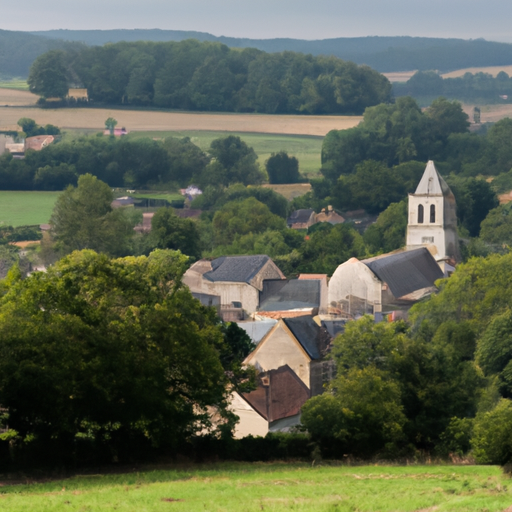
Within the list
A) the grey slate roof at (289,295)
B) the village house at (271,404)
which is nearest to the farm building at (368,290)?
the grey slate roof at (289,295)

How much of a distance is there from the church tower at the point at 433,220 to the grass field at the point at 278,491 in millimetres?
47906

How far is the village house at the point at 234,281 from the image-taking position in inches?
2611

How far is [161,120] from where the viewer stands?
168 metres

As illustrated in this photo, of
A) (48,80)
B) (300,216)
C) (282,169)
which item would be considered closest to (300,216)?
(300,216)

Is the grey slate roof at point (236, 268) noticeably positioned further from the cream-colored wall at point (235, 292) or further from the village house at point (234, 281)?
the cream-colored wall at point (235, 292)

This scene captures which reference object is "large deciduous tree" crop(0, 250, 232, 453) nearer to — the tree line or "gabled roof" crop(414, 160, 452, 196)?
"gabled roof" crop(414, 160, 452, 196)

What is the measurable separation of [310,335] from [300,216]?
6377 centimetres

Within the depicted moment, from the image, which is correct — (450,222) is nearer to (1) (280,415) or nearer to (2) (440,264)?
(2) (440,264)

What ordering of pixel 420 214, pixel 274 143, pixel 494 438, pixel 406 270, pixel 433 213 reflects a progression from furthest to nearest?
pixel 274 143 → pixel 420 214 → pixel 433 213 → pixel 406 270 → pixel 494 438

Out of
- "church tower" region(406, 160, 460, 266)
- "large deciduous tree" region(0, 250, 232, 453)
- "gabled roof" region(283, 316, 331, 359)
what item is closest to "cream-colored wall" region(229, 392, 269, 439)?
"large deciduous tree" region(0, 250, 232, 453)

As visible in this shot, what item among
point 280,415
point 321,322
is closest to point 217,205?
point 321,322

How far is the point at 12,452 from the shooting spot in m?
27.5

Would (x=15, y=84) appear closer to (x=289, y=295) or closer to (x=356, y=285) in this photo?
(x=289, y=295)

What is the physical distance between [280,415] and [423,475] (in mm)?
14540
